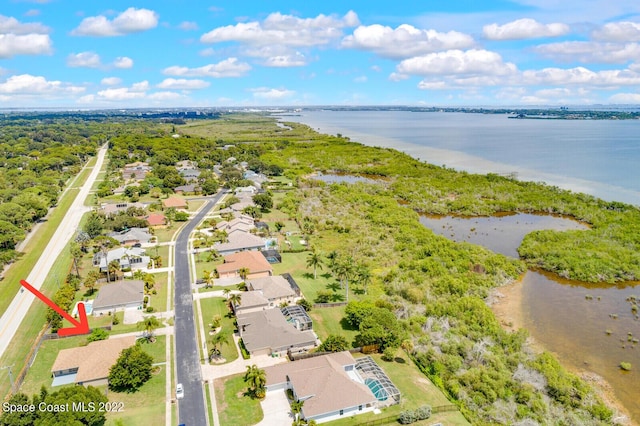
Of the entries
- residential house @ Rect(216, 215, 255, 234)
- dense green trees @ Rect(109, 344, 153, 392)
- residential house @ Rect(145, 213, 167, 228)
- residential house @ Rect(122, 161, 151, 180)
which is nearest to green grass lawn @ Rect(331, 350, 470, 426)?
dense green trees @ Rect(109, 344, 153, 392)

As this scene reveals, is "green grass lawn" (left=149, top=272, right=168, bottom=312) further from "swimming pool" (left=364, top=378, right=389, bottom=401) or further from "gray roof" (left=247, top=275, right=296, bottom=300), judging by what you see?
"swimming pool" (left=364, top=378, right=389, bottom=401)

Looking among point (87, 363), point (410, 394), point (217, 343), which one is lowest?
point (410, 394)

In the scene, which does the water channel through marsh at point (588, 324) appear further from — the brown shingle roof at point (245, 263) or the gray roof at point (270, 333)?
the brown shingle roof at point (245, 263)

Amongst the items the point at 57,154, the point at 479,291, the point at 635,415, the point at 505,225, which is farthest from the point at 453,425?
the point at 57,154

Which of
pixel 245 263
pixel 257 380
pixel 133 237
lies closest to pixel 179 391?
pixel 257 380

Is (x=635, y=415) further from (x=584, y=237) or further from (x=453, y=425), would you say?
(x=584, y=237)

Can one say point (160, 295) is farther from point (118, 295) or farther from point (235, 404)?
point (235, 404)

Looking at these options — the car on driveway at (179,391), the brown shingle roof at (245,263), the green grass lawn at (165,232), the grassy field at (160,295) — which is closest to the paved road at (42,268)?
the grassy field at (160,295)
